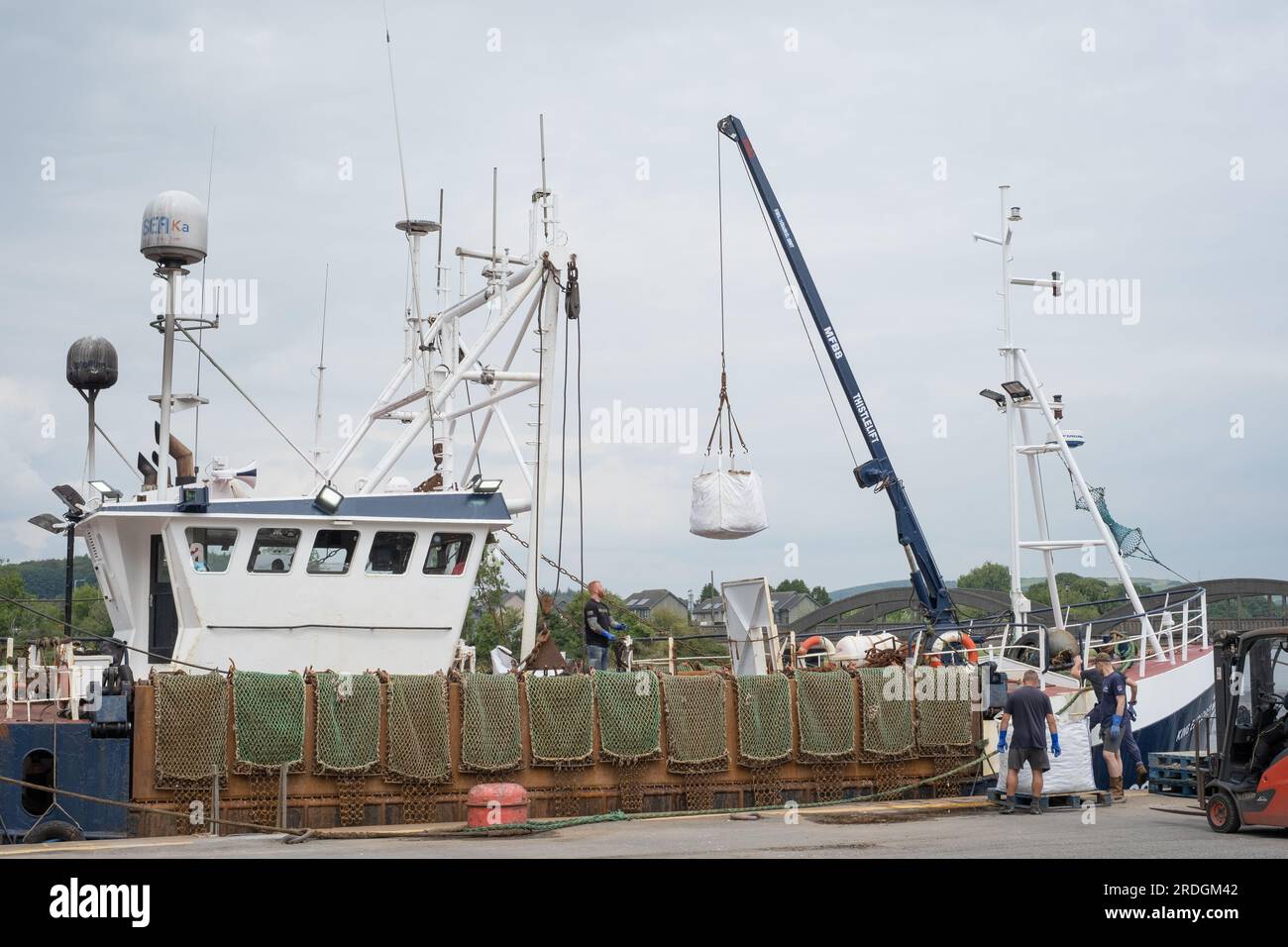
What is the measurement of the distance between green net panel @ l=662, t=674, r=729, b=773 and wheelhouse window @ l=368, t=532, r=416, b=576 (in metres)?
3.68

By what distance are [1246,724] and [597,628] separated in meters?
8.23

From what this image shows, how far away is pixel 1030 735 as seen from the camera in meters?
14.8

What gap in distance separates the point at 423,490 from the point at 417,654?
2190mm

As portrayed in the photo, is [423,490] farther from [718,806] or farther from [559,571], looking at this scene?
[718,806]

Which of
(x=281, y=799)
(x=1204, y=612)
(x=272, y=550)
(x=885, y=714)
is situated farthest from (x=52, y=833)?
(x=1204, y=612)

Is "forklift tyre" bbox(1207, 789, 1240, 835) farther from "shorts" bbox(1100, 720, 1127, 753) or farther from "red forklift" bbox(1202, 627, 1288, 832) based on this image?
"shorts" bbox(1100, 720, 1127, 753)

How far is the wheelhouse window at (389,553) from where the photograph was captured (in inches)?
680

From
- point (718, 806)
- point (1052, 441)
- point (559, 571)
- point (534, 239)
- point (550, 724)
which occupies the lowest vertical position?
point (718, 806)

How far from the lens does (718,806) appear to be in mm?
17062

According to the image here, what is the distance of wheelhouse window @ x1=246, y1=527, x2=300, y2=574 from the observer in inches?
656

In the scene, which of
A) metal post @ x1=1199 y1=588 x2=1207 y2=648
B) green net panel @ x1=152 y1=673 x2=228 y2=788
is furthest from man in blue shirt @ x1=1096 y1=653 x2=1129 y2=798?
green net panel @ x1=152 y1=673 x2=228 y2=788

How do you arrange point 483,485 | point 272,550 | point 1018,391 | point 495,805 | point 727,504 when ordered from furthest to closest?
point 1018,391, point 727,504, point 483,485, point 272,550, point 495,805

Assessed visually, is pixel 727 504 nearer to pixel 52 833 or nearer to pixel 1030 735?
pixel 1030 735
